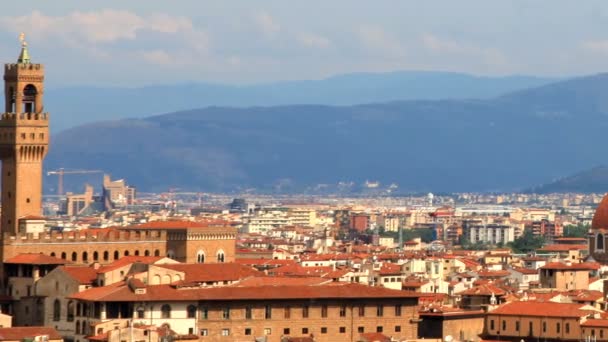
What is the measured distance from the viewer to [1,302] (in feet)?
217

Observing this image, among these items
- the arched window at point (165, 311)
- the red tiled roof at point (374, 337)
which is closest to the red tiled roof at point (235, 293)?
the arched window at point (165, 311)

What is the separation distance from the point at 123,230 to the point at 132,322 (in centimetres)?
2068

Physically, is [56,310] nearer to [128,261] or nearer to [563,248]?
[128,261]

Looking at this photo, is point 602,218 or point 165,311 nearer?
point 165,311

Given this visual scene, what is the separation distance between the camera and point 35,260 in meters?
67.9

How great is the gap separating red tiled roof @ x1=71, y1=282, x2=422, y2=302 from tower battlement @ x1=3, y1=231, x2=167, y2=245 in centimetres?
908

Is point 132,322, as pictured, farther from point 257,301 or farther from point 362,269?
point 362,269

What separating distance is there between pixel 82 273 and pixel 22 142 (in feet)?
41.3

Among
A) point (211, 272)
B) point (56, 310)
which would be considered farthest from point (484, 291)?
point (56, 310)

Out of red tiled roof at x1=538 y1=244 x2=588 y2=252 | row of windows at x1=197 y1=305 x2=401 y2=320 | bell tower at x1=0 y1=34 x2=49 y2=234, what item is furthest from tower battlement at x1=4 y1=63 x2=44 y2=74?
red tiled roof at x1=538 y1=244 x2=588 y2=252

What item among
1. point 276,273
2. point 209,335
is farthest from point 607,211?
point 209,335

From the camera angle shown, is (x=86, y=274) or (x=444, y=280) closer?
(x=86, y=274)

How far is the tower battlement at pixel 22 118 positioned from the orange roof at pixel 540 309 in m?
19.9

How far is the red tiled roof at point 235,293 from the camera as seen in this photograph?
58.9 m
